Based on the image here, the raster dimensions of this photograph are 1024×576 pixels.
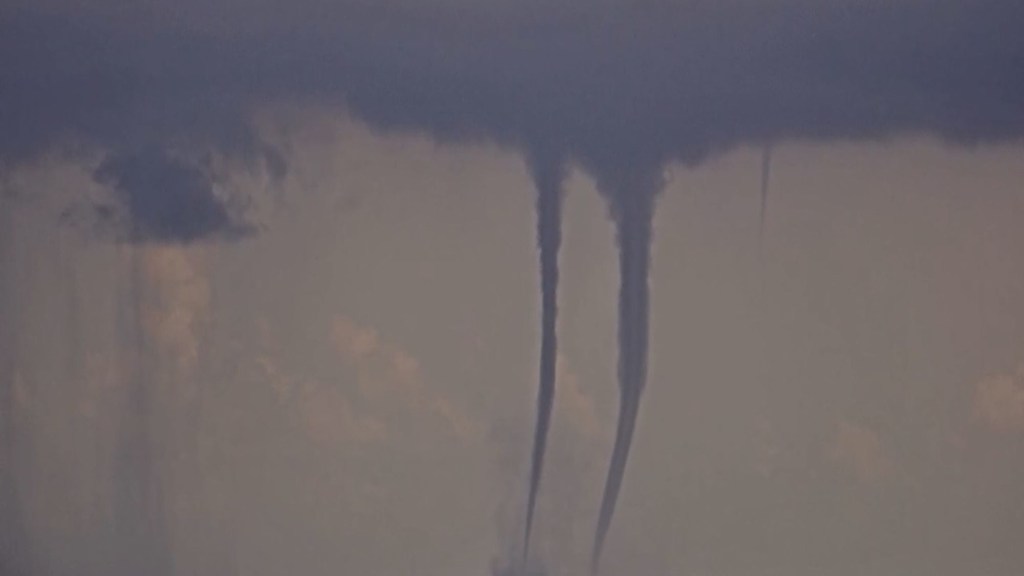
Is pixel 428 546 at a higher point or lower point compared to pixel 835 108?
lower

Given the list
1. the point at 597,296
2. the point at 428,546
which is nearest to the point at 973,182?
the point at 597,296

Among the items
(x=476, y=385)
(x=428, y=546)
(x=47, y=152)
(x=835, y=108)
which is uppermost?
(x=835, y=108)

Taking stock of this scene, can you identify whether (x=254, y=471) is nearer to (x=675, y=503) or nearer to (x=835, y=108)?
(x=675, y=503)

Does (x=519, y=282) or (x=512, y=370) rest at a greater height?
(x=519, y=282)

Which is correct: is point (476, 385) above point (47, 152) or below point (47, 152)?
below

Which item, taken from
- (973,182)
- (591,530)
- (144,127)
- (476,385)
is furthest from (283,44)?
(973,182)

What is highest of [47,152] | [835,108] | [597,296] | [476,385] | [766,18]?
[766,18]

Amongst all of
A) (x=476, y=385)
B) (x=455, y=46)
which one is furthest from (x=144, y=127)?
(x=476, y=385)

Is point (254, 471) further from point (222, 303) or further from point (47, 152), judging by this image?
point (47, 152)
